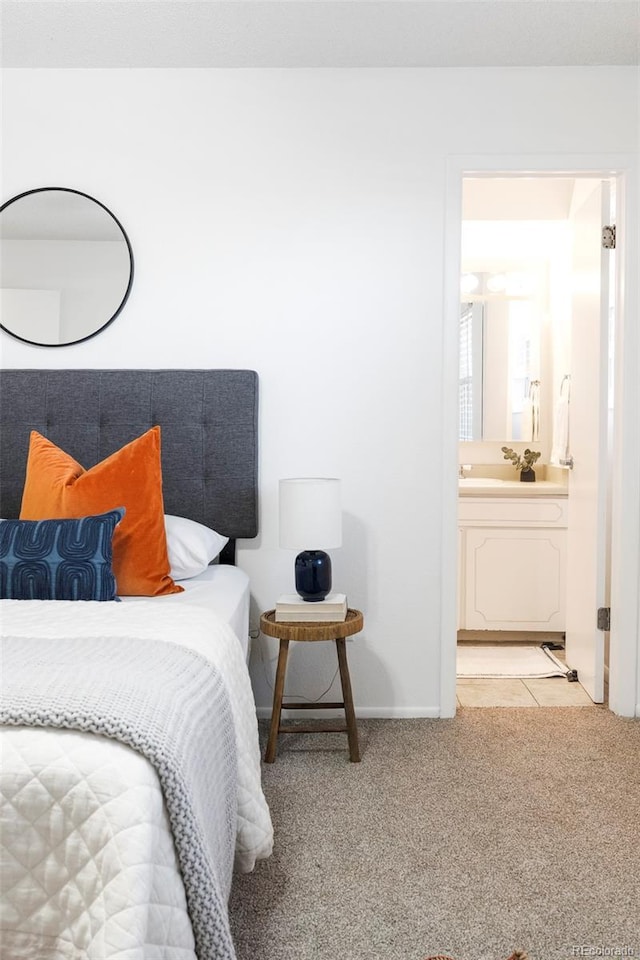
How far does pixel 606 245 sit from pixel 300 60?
1378 mm

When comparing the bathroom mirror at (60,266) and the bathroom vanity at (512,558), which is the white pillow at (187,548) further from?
the bathroom vanity at (512,558)

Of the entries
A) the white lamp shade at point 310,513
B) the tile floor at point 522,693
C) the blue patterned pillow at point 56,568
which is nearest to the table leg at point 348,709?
the white lamp shade at point 310,513

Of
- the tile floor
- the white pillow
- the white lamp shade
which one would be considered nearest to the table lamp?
the white lamp shade

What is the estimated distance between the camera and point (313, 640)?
266 centimetres

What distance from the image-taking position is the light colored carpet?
1.76 metres

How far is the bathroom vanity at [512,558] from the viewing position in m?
4.24

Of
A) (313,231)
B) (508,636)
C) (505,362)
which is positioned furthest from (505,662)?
(313,231)

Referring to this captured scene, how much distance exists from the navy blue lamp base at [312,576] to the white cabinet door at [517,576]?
164 cm

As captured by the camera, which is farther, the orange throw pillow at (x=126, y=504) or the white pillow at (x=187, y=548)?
the white pillow at (x=187, y=548)

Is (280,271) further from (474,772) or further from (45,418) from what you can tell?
(474,772)

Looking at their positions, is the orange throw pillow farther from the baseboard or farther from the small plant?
the small plant

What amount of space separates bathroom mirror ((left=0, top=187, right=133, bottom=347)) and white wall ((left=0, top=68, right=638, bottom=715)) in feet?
0.16

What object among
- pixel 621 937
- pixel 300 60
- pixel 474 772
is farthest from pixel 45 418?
pixel 621 937

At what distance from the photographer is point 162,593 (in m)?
2.44
